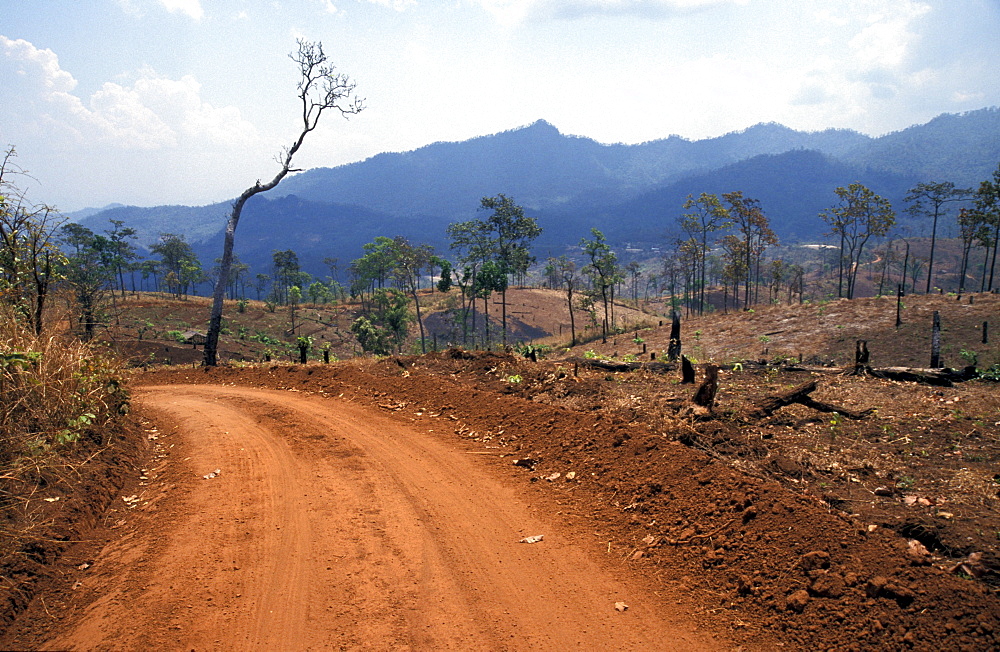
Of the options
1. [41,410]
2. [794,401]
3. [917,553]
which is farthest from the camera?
[794,401]

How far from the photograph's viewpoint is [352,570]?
430 centimetres

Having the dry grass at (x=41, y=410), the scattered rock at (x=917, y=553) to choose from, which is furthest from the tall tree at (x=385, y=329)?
the scattered rock at (x=917, y=553)

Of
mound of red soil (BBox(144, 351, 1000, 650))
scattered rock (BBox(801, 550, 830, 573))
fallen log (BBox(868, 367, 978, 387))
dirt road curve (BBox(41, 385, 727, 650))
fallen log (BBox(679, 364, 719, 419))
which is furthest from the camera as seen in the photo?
fallen log (BBox(868, 367, 978, 387))

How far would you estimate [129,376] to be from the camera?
8469mm

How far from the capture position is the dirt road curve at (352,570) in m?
3.60

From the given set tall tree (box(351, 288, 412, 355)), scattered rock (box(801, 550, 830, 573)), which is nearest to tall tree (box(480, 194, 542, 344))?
tall tree (box(351, 288, 412, 355))

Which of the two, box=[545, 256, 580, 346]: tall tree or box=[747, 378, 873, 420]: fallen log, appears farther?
box=[545, 256, 580, 346]: tall tree

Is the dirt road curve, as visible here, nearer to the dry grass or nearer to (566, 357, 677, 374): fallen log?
the dry grass

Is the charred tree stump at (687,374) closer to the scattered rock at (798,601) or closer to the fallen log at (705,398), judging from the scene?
the fallen log at (705,398)

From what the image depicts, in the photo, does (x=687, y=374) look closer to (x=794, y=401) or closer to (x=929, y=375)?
(x=794, y=401)

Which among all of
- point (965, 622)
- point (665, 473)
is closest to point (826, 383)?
point (665, 473)

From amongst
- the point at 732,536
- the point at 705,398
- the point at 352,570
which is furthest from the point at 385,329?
the point at 732,536

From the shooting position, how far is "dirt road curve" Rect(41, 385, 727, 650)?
3596mm

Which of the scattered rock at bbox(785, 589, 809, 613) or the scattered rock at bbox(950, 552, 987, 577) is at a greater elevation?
the scattered rock at bbox(950, 552, 987, 577)
